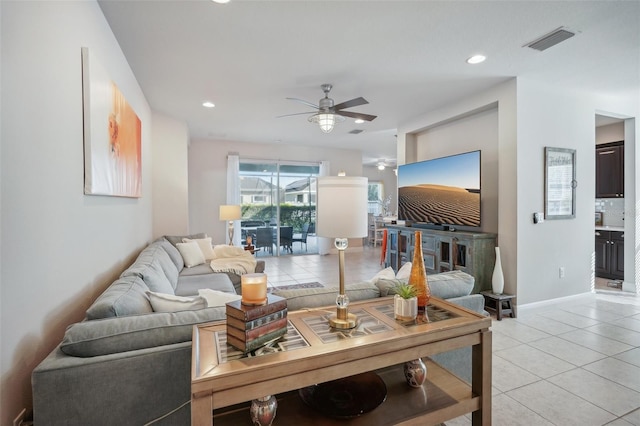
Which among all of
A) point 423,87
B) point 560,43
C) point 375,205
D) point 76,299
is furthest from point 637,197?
point 375,205

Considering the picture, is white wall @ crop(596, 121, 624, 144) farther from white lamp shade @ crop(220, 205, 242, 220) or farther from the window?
white lamp shade @ crop(220, 205, 242, 220)

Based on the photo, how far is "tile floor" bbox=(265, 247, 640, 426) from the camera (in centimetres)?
187

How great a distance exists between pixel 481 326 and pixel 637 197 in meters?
4.81

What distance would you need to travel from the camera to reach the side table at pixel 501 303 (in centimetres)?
342

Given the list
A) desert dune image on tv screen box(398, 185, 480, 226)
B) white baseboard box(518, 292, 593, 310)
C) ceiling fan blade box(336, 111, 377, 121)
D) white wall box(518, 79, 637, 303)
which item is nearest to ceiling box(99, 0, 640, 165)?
white wall box(518, 79, 637, 303)

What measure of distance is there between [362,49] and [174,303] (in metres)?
2.64

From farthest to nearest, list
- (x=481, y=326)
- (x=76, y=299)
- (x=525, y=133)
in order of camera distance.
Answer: (x=525, y=133) → (x=76, y=299) → (x=481, y=326)

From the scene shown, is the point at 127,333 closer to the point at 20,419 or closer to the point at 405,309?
the point at 20,419

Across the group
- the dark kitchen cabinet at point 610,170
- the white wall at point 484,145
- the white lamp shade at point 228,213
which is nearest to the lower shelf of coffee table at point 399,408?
the white wall at point 484,145

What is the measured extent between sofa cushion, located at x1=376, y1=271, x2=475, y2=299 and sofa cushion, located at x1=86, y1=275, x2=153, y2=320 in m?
1.36

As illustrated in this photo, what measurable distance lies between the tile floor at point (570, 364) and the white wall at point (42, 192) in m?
2.27

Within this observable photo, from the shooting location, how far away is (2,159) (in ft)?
3.68

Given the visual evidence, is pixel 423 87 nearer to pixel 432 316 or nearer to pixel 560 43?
pixel 560 43

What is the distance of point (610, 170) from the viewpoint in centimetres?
504
